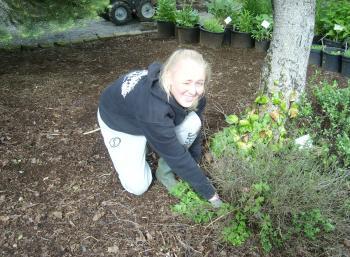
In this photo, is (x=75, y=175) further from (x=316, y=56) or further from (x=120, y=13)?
(x=120, y=13)

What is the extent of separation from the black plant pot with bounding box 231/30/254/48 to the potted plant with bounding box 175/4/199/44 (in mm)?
512

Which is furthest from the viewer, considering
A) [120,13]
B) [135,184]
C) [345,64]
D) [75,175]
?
[120,13]

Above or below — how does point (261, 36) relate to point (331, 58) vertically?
above

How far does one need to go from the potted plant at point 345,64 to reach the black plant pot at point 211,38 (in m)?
1.54

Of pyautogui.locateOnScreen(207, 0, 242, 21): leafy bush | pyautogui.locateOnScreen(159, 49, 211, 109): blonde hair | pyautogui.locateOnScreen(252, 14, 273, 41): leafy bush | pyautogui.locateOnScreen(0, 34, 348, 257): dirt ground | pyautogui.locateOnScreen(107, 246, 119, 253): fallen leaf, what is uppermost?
pyautogui.locateOnScreen(159, 49, 211, 109): blonde hair

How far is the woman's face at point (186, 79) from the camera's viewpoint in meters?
2.05

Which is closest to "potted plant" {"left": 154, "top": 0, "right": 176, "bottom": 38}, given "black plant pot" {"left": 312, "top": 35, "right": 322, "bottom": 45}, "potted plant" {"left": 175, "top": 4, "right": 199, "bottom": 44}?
"potted plant" {"left": 175, "top": 4, "right": 199, "bottom": 44}

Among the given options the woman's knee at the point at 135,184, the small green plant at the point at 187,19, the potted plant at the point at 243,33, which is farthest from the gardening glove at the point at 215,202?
the small green plant at the point at 187,19

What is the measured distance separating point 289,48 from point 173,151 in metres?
1.16

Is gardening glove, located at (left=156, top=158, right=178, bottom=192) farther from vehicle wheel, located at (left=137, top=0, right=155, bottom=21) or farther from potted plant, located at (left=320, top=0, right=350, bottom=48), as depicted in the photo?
vehicle wheel, located at (left=137, top=0, right=155, bottom=21)

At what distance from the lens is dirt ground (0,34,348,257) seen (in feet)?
7.18

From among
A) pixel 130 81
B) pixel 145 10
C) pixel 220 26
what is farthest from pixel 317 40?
pixel 130 81

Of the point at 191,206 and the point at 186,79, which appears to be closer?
the point at 186,79

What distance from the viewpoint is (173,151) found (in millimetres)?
2098
